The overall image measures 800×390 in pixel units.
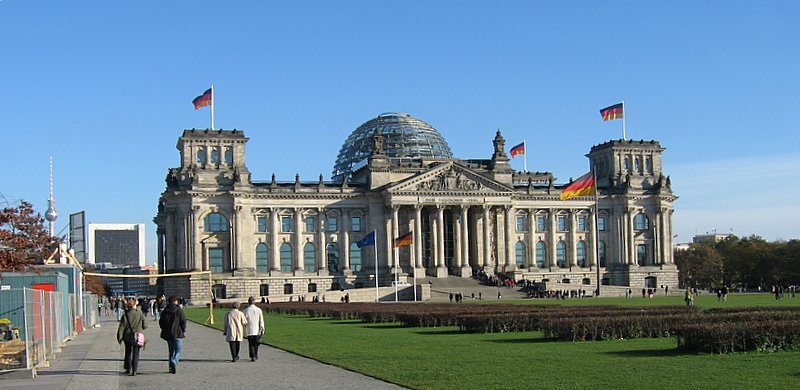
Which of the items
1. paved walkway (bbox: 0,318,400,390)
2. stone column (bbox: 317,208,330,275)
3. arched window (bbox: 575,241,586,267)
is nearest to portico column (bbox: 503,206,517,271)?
arched window (bbox: 575,241,586,267)

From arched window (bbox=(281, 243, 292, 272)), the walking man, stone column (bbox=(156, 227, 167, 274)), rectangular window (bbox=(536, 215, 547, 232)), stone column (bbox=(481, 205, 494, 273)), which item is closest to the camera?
the walking man

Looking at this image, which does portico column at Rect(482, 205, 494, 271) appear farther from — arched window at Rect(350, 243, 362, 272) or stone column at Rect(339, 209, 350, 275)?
stone column at Rect(339, 209, 350, 275)

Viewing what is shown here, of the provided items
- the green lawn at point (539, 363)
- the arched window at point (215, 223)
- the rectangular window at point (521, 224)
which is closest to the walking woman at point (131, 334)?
the green lawn at point (539, 363)

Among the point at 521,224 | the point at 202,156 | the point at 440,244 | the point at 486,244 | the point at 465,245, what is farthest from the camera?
the point at 521,224

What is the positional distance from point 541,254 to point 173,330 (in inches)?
4343

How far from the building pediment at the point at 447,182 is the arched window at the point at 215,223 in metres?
19.9

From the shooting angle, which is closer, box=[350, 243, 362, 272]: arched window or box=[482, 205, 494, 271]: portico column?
box=[350, 243, 362, 272]: arched window

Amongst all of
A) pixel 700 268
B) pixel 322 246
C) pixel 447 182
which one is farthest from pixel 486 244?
pixel 700 268

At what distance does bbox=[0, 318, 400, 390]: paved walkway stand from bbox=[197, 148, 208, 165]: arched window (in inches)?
3347

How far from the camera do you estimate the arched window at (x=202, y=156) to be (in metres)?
125

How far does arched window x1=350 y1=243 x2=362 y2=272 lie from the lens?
5108 inches

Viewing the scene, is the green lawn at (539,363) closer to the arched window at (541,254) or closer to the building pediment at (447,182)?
the building pediment at (447,182)

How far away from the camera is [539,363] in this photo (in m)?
30.1

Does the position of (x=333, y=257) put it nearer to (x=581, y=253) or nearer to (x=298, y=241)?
(x=298, y=241)
